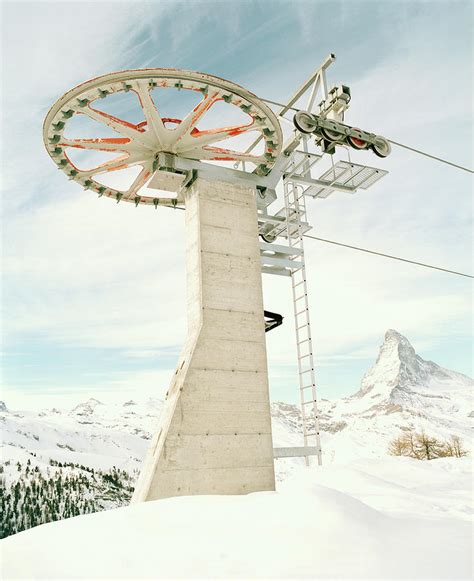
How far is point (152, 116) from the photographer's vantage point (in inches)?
469

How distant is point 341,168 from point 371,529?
940 cm

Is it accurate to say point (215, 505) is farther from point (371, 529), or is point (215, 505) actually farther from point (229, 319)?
point (229, 319)

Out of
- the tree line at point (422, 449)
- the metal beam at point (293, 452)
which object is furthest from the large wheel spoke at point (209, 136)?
the tree line at point (422, 449)

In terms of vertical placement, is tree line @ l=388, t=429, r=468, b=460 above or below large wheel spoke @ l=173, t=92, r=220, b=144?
below

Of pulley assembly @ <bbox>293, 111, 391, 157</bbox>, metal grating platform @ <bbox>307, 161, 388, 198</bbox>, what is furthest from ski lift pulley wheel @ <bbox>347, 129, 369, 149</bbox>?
metal grating platform @ <bbox>307, 161, 388, 198</bbox>

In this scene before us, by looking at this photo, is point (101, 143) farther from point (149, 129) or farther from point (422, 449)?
point (422, 449)

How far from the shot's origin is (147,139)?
41.4 feet

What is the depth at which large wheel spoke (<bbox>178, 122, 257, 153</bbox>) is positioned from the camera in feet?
41.4

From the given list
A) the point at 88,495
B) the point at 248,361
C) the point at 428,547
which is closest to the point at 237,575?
the point at 428,547

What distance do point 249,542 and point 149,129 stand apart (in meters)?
8.92

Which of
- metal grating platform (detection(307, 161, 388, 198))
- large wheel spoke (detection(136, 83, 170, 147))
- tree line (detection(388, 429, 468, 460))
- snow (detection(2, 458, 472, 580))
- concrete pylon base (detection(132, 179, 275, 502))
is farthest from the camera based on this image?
tree line (detection(388, 429, 468, 460))

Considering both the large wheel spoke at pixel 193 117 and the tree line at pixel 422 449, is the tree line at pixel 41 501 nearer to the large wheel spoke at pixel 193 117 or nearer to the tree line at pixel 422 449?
the tree line at pixel 422 449

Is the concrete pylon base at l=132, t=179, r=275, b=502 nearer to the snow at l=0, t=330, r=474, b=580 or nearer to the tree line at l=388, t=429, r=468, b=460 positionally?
the snow at l=0, t=330, r=474, b=580

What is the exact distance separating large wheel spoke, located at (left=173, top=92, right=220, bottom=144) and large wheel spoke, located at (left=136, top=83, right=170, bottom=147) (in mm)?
247
